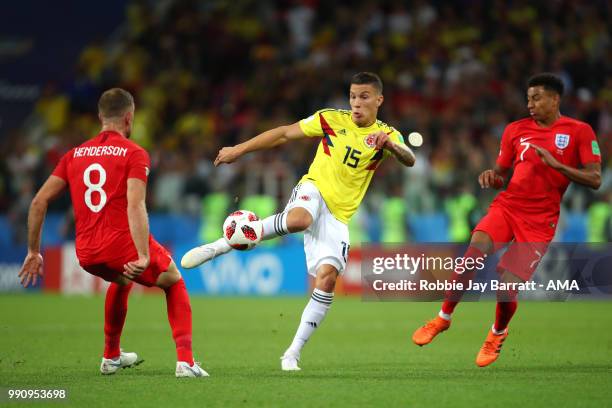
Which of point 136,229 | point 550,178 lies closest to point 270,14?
point 550,178

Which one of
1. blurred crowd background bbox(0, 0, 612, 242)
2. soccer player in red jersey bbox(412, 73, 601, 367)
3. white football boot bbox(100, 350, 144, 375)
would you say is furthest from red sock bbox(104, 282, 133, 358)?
blurred crowd background bbox(0, 0, 612, 242)

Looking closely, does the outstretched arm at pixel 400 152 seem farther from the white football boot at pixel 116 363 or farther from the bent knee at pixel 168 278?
the white football boot at pixel 116 363

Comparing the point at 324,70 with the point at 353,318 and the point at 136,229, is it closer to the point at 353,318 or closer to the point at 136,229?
the point at 353,318

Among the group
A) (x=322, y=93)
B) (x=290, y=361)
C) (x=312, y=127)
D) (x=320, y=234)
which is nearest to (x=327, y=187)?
(x=320, y=234)

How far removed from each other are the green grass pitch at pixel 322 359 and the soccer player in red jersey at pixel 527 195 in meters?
0.54

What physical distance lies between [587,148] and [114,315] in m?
4.01

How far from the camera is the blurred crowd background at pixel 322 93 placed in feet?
62.4

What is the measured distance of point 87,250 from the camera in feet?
25.2

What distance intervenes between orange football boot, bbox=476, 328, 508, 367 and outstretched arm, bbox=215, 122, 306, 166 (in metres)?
2.35

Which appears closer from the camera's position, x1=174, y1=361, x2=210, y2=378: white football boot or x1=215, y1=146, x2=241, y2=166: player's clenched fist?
x1=174, y1=361, x2=210, y2=378: white football boot

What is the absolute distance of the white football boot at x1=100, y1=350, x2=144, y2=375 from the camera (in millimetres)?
8211

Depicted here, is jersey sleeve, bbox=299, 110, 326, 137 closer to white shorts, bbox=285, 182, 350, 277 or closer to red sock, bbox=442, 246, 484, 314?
white shorts, bbox=285, 182, 350, 277

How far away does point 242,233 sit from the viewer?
8.58m

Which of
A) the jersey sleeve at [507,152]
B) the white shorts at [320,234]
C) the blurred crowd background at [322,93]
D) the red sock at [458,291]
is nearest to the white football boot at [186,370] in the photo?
the white shorts at [320,234]
